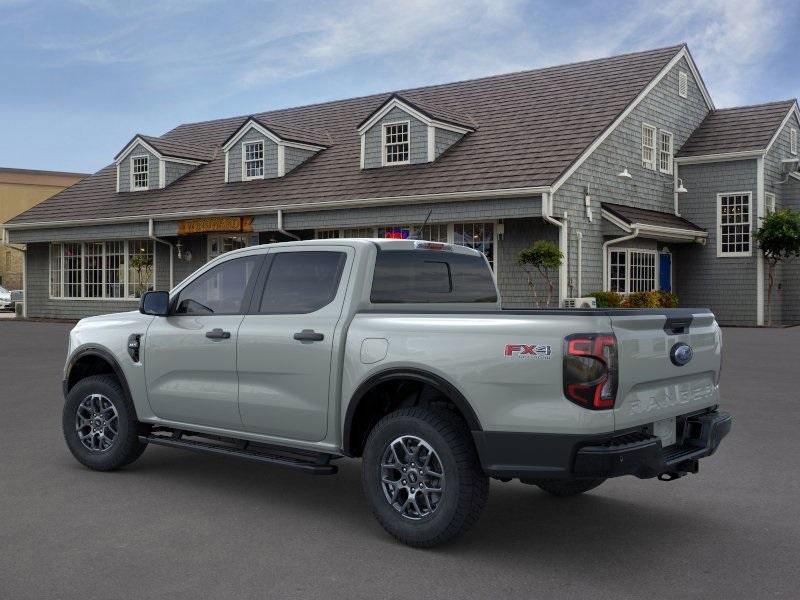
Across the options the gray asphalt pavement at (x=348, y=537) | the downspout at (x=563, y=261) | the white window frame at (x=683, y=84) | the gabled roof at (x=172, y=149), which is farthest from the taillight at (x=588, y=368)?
the gabled roof at (x=172, y=149)

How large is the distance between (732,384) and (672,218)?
46.6ft

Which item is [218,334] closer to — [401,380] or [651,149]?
[401,380]

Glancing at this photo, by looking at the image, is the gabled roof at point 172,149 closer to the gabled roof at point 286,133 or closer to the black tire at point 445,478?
the gabled roof at point 286,133

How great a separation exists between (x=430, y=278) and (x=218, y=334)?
5.00ft

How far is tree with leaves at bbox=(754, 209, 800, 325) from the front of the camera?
24203 millimetres

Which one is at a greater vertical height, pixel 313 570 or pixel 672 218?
pixel 672 218

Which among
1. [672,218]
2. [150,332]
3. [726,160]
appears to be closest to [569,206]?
[672,218]

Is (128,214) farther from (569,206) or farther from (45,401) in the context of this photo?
(45,401)

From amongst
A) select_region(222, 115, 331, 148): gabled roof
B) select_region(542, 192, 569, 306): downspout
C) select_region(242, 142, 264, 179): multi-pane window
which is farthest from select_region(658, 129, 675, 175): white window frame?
select_region(242, 142, 264, 179): multi-pane window

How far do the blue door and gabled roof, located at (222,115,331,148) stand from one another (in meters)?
10.7

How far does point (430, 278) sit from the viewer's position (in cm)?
645

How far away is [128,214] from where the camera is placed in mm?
29625

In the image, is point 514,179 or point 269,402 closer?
point 269,402

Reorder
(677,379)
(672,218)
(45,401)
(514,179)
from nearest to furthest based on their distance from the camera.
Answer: (677,379)
(45,401)
(514,179)
(672,218)
